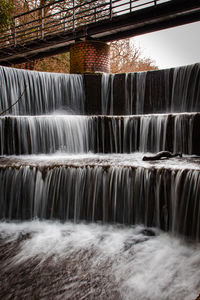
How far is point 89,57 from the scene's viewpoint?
1074 centimetres

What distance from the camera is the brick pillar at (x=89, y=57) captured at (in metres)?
10.8

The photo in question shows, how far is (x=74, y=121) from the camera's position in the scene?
7512 millimetres

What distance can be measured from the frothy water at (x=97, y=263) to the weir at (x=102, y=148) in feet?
1.32

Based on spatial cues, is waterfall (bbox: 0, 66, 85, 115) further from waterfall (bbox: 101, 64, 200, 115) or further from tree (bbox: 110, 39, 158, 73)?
tree (bbox: 110, 39, 158, 73)

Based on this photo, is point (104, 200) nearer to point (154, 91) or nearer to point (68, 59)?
point (154, 91)

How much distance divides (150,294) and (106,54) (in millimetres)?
9949

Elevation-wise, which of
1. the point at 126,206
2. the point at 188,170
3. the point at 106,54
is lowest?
the point at 126,206

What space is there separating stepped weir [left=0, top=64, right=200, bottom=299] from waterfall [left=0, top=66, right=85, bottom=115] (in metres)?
0.33

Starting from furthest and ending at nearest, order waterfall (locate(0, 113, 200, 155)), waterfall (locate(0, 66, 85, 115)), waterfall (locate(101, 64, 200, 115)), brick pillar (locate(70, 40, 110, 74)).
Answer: brick pillar (locate(70, 40, 110, 74)) → waterfall (locate(0, 66, 85, 115)) → waterfall (locate(101, 64, 200, 115)) → waterfall (locate(0, 113, 200, 155))

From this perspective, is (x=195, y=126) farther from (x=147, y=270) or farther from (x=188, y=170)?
(x=147, y=270)

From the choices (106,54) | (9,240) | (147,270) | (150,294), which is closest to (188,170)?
(147,270)

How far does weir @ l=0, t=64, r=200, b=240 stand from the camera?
4.30 metres

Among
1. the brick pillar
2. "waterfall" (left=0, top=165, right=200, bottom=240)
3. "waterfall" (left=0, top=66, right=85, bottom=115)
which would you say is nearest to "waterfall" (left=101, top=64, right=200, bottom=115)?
the brick pillar

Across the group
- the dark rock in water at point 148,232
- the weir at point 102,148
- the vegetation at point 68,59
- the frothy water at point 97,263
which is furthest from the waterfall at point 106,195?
the vegetation at point 68,59
